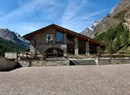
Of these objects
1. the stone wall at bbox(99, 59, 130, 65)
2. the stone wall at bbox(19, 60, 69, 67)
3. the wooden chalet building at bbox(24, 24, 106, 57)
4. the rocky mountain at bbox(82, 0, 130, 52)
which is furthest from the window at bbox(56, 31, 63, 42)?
the rocky mountain at bbox(82, 0, 130, 52)

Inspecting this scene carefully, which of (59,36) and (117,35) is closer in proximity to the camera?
(59,36)

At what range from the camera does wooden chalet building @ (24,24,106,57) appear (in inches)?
1676

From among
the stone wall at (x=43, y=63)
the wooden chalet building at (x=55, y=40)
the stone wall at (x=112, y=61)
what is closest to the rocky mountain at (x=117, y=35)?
the wooden chalet building at (x=55, y=40)

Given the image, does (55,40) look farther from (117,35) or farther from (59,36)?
(117,35)

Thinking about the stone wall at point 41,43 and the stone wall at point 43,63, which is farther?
the stone wall at point 41,43

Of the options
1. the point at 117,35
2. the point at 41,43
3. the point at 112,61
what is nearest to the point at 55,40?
the point at 41,43

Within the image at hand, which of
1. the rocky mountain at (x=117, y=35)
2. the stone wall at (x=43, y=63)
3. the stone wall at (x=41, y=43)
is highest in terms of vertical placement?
the rocky mountain at (x=117, y=35)

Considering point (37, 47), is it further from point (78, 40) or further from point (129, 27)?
point (129, 27)

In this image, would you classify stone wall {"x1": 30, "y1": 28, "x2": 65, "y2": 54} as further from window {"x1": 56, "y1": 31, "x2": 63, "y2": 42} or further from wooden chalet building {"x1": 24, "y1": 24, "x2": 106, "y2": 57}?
window {"x1": 56, "y1": 31, "x2": 63, "y2": 42}

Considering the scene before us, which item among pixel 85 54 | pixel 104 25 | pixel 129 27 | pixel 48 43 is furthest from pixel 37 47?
pixel 104 25

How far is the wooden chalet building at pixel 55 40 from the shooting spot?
42.6 m

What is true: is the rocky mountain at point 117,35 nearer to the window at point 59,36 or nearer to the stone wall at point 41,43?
the window at point 59,36

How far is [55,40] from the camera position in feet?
140

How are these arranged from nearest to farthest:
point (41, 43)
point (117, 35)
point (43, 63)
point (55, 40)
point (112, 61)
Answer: point (43, 63) < point (112, 61) < point (55, 40) < point (41, 43) < point (117, 35)
